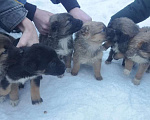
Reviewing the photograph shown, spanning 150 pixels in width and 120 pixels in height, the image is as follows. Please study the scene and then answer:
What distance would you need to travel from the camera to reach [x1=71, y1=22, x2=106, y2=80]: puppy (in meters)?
3.67

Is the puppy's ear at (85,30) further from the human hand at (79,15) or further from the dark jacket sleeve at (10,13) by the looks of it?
the dark jacket sleeve at (10,13)

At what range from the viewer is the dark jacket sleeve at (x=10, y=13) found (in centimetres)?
329

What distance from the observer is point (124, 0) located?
27.7 ft

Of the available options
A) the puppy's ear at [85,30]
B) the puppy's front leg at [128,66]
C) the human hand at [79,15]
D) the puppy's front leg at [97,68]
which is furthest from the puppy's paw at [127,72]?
the human hand at [79,15]

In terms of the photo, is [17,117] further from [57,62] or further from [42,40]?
[42,40]

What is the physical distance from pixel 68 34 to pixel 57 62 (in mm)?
1207

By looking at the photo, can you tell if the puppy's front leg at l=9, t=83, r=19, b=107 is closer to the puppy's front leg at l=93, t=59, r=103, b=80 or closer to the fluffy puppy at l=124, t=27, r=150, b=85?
the puppy's front leg at l=93, t=59, r=103, b=80

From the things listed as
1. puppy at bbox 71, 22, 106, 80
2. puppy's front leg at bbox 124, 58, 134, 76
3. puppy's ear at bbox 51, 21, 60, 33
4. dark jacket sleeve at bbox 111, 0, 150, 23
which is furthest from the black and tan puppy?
dark jacket sleeve at bbox 111, 0, 150, 23

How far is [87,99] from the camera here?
10.6ft

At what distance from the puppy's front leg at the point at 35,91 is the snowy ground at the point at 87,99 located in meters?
0.10

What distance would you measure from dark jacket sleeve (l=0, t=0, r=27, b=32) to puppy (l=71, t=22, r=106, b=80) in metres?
1.30

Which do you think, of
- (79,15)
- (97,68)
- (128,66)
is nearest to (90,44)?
(97,68)

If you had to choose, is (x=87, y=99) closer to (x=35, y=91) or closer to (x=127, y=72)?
(x=35, y=91)

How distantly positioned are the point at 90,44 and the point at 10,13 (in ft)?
5.78
